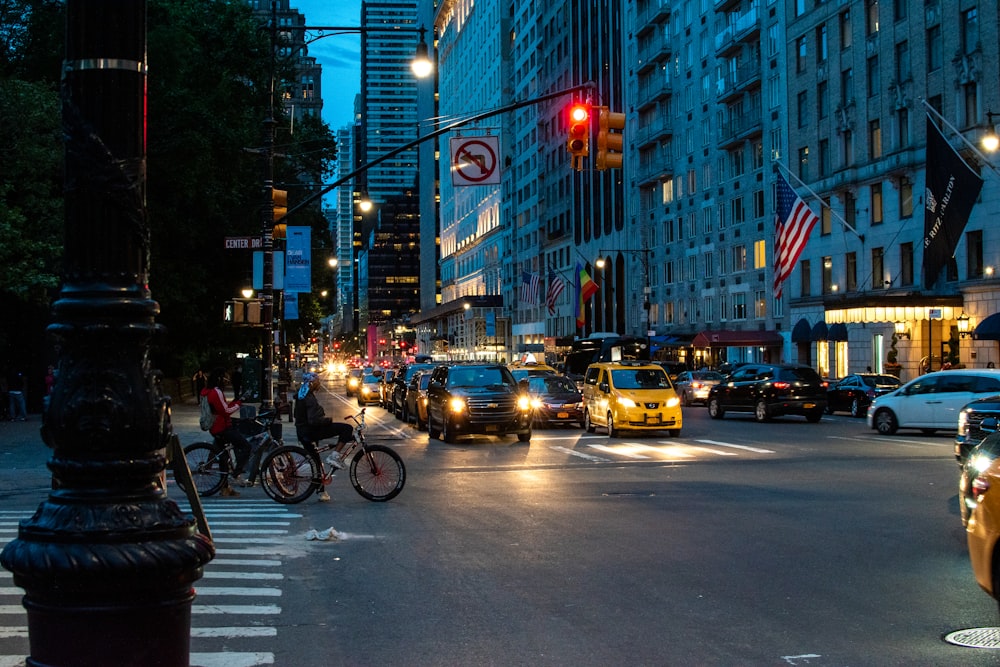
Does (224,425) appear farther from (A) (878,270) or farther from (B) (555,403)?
(A) (878,270)

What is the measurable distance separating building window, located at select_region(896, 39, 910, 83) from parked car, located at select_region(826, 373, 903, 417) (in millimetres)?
17469

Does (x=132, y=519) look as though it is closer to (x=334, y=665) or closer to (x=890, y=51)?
(x=334, y=665)

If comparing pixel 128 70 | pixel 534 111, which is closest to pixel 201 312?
pixel 128 70

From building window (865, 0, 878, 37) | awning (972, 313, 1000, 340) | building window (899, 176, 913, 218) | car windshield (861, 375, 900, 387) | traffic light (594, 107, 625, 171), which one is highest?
building window (865, 0, 878, 37)

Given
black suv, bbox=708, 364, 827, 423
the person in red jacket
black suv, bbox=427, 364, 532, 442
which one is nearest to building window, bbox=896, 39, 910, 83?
black suv, bbox=708, 364, 827, 423

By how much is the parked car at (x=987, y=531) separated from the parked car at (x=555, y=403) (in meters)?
25.6

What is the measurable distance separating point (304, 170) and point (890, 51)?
94.2ft

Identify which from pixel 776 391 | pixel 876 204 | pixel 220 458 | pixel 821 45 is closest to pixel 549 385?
pixel 776 391

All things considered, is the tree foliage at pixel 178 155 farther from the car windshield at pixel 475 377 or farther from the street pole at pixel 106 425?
the street pole at pixel 106 425

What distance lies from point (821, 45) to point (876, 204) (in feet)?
33.1

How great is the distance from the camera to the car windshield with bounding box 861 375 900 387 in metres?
41.5

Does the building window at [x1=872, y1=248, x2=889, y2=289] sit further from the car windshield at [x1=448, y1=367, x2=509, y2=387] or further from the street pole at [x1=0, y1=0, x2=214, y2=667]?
the street pole at [x1=0, y1=0, x2=214, y2=667]

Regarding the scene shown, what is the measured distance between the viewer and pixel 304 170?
58719mm

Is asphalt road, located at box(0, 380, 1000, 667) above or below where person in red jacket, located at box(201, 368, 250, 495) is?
below
